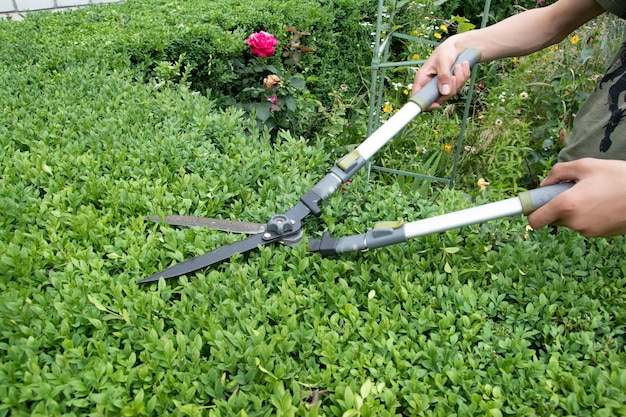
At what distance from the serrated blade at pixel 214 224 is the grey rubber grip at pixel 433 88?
0.80 metres

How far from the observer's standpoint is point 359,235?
1757 millimetres

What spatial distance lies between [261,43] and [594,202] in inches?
112

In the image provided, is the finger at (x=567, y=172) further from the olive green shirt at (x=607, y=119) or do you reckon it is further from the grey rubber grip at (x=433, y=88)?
the grey rubber grip at (x=433, y=88)

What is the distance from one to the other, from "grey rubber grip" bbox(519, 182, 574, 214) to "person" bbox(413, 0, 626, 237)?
3 cm

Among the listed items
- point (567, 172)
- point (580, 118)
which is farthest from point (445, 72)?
point (567, 172)

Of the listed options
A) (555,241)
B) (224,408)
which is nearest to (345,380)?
(224,408)

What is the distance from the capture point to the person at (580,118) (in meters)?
1.44

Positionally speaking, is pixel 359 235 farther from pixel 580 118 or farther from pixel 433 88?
pixel 580 118

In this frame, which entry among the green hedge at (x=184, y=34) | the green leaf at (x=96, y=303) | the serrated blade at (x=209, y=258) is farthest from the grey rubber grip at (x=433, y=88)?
the green hedge at (x=184, y=34)

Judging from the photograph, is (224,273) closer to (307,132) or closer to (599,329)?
Answer: (599,329)

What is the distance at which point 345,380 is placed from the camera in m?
1.41

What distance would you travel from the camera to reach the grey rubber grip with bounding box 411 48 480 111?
6.66 ft

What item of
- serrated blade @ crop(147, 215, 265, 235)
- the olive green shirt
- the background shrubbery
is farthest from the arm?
serrated blade @ crop(147, 215, 265, 235)

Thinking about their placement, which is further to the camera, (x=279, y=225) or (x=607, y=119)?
(x=607, y=119)
